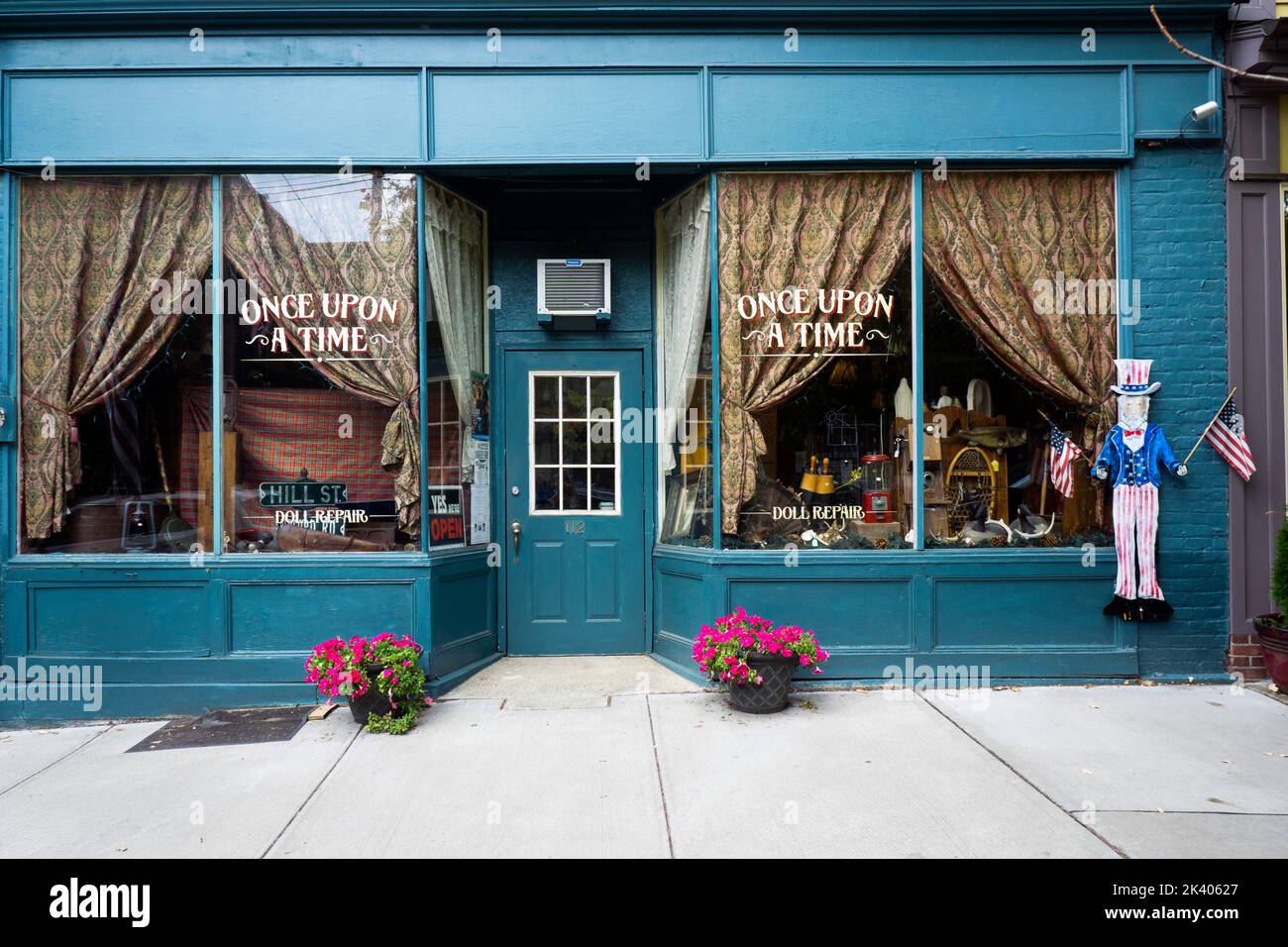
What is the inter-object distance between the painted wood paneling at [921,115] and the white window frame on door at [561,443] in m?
2.06

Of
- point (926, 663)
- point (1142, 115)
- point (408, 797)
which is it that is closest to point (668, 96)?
point (1142, 115)

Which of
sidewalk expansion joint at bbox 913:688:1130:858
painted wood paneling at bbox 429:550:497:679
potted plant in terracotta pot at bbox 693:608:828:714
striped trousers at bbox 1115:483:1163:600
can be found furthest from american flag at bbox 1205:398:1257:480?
painted wood paneling at bbox 429:550:497:679

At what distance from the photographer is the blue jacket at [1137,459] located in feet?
18.5

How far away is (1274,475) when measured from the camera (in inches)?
223

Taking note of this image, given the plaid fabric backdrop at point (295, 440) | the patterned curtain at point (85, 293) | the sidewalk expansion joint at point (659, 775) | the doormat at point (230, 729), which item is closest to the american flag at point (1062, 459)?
the sidewalk expansion joint at point (659, 775)

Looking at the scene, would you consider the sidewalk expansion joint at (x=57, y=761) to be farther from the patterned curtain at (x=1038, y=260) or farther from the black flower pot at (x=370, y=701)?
the patterned curtain at (x=1038, y=260)

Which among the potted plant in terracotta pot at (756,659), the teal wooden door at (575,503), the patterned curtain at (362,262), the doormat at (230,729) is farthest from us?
the teal wooden door at (575,503)

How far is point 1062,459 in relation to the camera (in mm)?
5859

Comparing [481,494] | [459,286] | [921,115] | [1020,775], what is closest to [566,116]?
[459,286]

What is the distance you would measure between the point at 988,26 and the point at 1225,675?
5.16 meters

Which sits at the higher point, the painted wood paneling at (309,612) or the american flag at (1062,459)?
the american flag at (1062,459)

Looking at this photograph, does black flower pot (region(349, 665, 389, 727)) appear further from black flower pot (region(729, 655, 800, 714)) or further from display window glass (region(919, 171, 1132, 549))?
display window glass (region(919, 171, 1132, 549))

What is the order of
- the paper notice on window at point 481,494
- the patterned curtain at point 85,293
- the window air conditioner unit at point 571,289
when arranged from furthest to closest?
the window air conditioner unit at point 571,289
the paper notice on window at point 481,494
the patterned curtain at point 85,293
